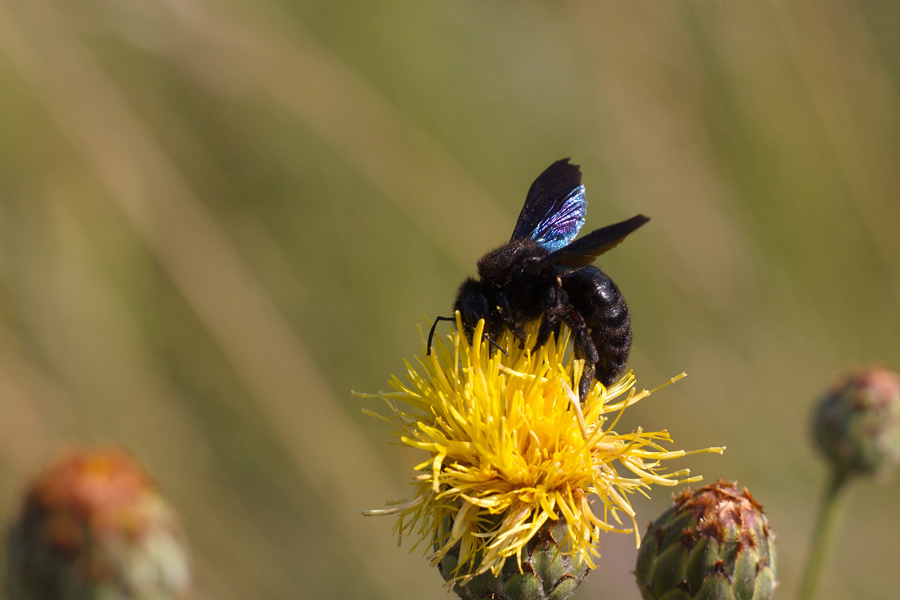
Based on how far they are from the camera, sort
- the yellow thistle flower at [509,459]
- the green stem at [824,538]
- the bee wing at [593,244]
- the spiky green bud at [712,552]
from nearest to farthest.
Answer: the bee wing at [593,244], the yellow thistle flower at [509,459], the spiky green bud at [712,552], the green stem at [824,538]

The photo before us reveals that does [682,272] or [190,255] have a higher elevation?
[190,255]

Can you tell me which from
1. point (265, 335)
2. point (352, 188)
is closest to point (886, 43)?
point (352, 188)

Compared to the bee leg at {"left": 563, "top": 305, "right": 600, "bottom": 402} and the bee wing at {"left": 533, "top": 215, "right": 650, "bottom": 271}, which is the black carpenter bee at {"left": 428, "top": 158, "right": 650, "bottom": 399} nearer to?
the bee leg at {"left": 563, "top": 305, "right": 600, "bottom": 402}

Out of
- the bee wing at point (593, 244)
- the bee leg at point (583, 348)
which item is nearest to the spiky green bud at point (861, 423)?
the bee leg at point (583, 348)

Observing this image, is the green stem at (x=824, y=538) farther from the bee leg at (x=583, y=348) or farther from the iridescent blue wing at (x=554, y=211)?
the iridescent blue wing at (x=554, y=211)

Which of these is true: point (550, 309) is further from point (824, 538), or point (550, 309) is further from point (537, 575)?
point (824, 538)

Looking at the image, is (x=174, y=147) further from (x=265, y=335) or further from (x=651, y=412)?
(x=651, y=412)

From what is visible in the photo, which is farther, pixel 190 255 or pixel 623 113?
pixel 623 113
